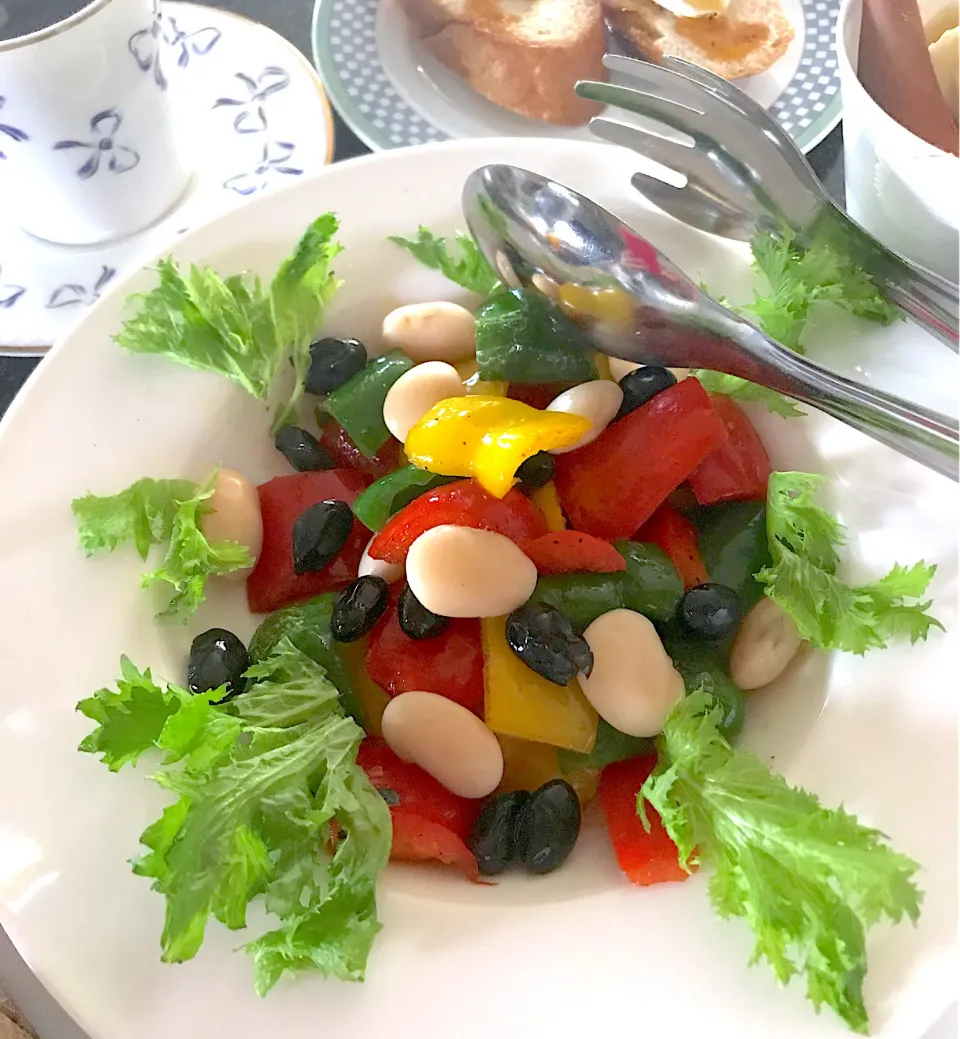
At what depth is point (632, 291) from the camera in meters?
0.87

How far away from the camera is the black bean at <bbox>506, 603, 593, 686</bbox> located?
749mm

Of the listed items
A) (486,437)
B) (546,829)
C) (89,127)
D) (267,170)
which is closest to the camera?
(546,829)

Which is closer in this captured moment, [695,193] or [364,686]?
[364,686]

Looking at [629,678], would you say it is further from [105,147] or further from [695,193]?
[105,147]

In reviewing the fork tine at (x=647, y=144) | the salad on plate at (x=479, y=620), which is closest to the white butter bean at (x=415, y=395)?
the salad on plate at (x=479, y=620)

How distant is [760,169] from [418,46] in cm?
60

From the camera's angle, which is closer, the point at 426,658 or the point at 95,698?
the point at 95,698

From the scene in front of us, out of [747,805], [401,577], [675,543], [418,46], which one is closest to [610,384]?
[675,543]

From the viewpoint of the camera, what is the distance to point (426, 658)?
794mm

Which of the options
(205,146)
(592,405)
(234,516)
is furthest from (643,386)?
(205,146)

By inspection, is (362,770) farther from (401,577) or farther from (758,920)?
(758,920)

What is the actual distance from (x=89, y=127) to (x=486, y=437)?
1.95 ft

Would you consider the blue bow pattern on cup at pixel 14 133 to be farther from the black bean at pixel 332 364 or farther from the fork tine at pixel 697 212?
the fork tine at pixel 697 212

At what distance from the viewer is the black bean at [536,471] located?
0.85m
